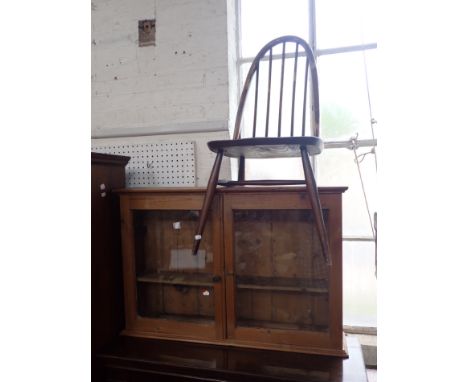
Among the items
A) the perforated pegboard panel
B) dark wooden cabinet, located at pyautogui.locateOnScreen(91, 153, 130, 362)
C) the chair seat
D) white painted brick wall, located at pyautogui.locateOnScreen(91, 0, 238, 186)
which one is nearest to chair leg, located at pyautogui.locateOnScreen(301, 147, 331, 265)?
the chair seat

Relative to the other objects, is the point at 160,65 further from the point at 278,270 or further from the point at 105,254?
the point at 278,270

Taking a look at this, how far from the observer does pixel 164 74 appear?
5.30 ft

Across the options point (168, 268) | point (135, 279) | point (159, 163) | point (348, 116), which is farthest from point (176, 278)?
point (348, 116)

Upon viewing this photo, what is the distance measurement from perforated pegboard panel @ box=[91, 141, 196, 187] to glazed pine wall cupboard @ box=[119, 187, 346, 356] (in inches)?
12.2

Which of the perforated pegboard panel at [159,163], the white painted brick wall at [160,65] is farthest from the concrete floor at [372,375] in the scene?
the white painted brick wall at [160,65]

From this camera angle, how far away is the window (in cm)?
154

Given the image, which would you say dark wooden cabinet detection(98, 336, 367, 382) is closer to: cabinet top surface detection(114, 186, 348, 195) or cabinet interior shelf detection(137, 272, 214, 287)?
cabinet interior shelf detection(137, 272, 214, 287)

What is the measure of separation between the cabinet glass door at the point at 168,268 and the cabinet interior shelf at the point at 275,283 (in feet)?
0.50

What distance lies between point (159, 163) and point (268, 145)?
790mm

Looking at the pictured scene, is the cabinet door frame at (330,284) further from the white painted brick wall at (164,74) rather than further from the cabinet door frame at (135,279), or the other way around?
the white painted brick wall at (164,74)

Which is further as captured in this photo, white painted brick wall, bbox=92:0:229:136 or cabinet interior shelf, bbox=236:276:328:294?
white painted brick wall, bbox=92:0:229:136
